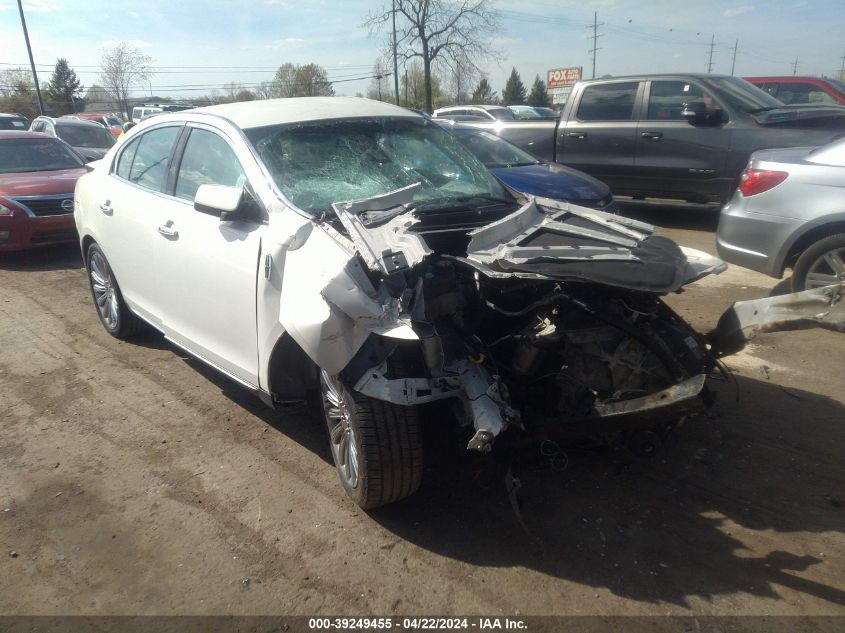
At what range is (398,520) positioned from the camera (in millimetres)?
3148

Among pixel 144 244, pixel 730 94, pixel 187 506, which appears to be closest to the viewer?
pixel 187 506

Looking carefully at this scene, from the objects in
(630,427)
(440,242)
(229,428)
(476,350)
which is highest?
(440,242)

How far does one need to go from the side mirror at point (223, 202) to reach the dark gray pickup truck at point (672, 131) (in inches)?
295

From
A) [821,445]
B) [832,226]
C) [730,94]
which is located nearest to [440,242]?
[821,445]

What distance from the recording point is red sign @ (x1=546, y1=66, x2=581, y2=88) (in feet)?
167

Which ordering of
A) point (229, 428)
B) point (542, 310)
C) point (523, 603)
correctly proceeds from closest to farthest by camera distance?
point (523, 603) → point (542, 310) → point (229, 428)

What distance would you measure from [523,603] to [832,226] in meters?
4.34

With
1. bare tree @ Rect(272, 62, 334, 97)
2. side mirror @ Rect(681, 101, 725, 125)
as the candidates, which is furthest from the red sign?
side mirror @ Rect(681, 101, 725, 125)

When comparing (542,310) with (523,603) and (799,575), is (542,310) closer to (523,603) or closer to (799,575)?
(523,603)

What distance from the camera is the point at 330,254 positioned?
290 cm

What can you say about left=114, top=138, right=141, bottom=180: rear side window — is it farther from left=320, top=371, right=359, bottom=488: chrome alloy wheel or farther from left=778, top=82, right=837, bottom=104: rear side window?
left=778, top=82, right=837, bottom=104: rear side window

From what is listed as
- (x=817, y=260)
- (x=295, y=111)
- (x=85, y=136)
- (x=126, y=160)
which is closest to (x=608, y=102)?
(x=817, y=260)

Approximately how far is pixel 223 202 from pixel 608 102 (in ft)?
26.9

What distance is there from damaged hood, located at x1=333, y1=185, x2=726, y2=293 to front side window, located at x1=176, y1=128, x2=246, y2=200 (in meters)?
0.88
